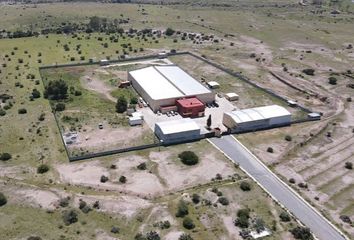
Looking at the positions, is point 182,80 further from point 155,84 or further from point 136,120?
point 136,120

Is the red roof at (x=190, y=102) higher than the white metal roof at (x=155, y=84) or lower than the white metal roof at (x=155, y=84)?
higher

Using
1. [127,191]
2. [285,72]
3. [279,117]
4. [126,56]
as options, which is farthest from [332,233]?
[126,56]

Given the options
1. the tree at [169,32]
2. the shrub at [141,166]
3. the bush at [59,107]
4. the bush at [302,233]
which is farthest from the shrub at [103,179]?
the tree at [169,32]

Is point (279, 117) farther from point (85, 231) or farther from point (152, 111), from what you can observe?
point (85, 231)

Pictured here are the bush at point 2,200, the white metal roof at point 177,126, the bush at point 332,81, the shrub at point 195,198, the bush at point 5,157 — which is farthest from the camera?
the bush at point 332,81

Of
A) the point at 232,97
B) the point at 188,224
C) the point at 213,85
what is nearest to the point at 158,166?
the point at 188,224

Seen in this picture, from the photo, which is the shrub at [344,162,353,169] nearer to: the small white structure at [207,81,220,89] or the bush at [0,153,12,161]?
the small white structure at [207,81,220,89]

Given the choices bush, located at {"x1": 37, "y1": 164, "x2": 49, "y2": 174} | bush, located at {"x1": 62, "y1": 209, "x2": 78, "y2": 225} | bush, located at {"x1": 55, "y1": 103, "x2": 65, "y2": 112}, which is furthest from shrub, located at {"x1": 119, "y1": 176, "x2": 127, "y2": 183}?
bush, located at {"x1": 55, "y1": 103, "x2": 65, "y2": 112}

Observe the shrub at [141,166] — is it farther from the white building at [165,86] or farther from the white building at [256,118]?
the white building at [165,86]
